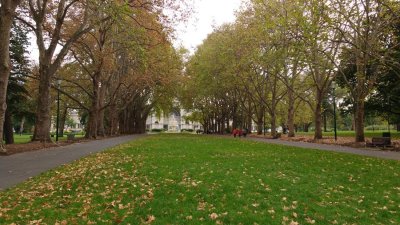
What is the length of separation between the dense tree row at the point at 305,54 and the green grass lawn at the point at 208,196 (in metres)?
9.86

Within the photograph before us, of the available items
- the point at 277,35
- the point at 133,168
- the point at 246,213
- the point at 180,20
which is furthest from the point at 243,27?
the point at 246,213

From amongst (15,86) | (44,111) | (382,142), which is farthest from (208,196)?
(15,86)

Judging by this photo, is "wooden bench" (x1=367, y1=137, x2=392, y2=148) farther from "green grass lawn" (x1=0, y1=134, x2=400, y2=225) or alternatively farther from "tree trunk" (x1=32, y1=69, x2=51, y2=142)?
"tree trunk" (x1=32, y1=69, x2=51, y2=142)

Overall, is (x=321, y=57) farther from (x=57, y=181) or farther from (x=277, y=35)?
(x=57, y=181)

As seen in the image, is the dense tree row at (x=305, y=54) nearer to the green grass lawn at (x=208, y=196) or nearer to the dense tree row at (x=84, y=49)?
the dense tree row at (x=84, y=49)

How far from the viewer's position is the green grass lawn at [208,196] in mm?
5938

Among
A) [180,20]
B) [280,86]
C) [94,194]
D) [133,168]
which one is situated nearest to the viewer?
[94,194]

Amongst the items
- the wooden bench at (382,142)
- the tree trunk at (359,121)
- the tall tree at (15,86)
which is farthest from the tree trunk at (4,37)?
the tree trunk at (359,121)

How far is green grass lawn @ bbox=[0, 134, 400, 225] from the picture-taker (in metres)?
5.94

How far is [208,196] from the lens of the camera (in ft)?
23.7

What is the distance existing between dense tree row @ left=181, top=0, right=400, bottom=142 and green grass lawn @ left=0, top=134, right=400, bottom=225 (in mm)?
9861

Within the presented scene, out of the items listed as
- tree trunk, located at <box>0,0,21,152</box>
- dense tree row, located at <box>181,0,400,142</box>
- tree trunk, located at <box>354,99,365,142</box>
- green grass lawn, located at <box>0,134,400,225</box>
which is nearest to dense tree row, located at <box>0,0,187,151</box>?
tree trunk, located at <box>0,0,21,152</box>

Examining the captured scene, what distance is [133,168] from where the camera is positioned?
37.7 feet

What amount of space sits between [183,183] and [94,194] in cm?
203
